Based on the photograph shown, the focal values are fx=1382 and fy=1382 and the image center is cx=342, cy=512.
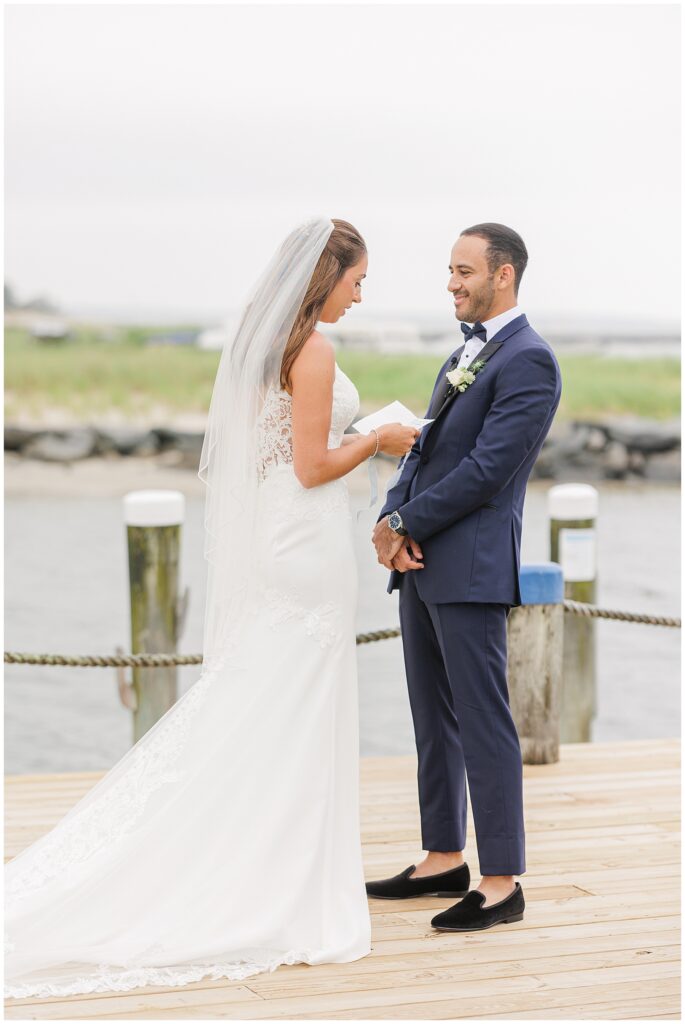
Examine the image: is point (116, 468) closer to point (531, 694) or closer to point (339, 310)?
point (531, 694)

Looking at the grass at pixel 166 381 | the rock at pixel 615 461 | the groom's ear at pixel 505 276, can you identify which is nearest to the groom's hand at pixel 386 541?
the groom's ear at pixel 505 276

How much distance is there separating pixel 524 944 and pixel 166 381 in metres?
23.6

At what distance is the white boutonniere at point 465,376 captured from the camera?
3.45 m

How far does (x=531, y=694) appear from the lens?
5.09 meters

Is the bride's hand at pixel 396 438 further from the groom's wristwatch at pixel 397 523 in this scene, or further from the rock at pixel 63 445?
the rock at pixel 63 445

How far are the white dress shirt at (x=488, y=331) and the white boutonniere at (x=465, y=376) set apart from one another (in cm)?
5

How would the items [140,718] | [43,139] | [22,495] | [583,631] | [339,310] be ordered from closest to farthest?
[339,310] → [140,718] → [583,631] → [22,495] → [43,139]

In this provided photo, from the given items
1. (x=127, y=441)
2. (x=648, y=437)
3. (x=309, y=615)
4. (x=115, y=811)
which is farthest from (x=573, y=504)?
(x=648, y=437)

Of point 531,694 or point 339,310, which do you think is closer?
point 339,310

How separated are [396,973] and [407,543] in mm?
1044

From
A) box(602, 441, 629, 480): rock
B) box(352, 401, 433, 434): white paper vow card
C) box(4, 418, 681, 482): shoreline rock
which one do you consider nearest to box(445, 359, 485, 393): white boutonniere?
box(352, 401, 433, 434): white paper vow card

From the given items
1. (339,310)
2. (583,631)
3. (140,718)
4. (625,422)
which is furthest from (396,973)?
(625,422)

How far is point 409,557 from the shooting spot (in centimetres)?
351

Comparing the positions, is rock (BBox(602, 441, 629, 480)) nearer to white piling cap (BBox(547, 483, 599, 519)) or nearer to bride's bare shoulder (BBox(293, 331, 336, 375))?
white piling cap (BBox(547, 483, 599, 519))
